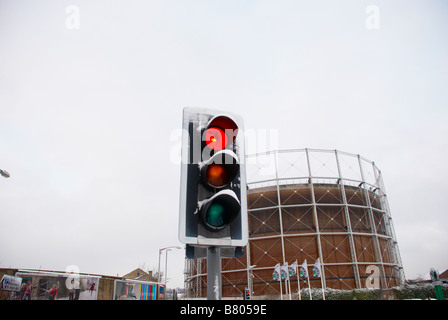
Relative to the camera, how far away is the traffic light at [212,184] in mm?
2215

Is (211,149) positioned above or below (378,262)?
below

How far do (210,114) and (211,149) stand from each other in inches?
15.3

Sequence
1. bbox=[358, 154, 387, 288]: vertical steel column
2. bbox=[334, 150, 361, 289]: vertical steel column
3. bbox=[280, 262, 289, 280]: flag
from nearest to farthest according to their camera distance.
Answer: bbox=[280, 262, 289, 280]: flag, bbox=[334, 150, 361, 289]: vertical steel column, bbox=[358, 154, 387, 288]: vertical steel column

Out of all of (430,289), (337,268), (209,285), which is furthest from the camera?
(337,268)

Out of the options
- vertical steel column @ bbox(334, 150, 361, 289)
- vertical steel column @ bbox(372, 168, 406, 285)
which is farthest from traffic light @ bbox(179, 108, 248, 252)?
vertical steel column @ bbox(372, 168, 406, 285)

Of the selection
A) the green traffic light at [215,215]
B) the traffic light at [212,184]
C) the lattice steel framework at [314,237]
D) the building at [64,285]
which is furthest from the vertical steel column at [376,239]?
the green traffic light at [215,215]

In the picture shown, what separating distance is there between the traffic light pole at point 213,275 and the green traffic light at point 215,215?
0.66 feet

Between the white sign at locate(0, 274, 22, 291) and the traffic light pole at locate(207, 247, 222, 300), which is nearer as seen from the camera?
the traffic light pole at locate(207, 247, 222, 300)

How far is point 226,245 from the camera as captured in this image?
222 centimetres

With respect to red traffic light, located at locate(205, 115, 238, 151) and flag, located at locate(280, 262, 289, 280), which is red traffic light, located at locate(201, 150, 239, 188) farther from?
flag, located at locate(280, 262, 289, 280)

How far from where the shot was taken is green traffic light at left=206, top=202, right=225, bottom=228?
226cm

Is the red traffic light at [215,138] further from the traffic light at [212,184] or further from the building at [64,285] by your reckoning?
the building at [64,285]
